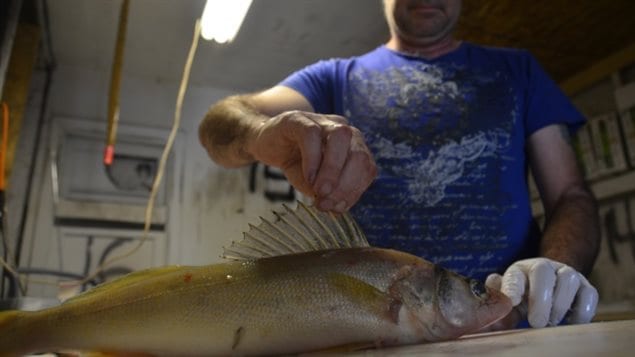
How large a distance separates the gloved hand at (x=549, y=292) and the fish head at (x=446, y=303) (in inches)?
4.2

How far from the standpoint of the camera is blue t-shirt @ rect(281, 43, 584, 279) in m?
1.15

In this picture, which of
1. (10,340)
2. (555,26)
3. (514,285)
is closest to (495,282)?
(514,285)

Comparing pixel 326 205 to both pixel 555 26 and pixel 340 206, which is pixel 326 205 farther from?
pixel 555 26

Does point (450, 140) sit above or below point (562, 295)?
above

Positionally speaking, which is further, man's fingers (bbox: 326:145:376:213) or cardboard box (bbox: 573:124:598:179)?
cardboard box (bbox: 573:124:598:179)

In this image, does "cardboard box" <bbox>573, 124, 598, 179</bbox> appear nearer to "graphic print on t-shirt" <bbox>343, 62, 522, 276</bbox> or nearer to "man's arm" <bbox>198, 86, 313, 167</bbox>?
"graphic print on t-shirt" <bbox>343, 62, 522, 276</bbox>

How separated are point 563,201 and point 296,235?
82 centimetres

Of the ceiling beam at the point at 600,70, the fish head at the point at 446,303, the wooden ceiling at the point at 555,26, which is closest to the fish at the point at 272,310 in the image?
the fish head at the point at 446,303

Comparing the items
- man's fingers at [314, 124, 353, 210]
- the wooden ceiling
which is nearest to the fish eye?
man's fingers at [314, 124, 353, 210]

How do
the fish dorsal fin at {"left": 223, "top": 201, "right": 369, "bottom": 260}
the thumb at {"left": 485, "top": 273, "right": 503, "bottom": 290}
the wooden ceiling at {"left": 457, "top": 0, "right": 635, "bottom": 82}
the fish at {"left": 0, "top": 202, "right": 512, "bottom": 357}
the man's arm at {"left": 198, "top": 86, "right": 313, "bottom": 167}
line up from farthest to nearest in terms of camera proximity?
the wooden ceiling at {"left": 457, "top": 0, "right": 635, "bottom": 82}
the man's arm at {"left": 198, "top": 86, "right": 313, "bottom": 167}
the thumb at {"left": 485, "top": 273, "right": 503, "bottom": 290}
the fish dorsal fin at {"left": 223, "top": 201, "right": 369, "bottom": 260}
the fish at {"left": 0, "top": 202, "right": 512, "bottom": 357}

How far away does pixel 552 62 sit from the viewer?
2.70 metres

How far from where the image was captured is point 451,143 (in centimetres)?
123

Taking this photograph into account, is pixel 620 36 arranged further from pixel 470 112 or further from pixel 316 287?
pixel 316 287

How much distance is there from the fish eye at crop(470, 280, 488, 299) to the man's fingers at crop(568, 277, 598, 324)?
0.76ft
